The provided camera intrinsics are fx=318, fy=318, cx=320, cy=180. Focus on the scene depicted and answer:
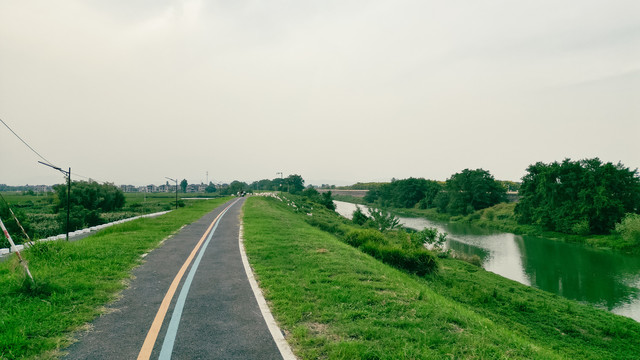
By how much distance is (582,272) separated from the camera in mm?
25891

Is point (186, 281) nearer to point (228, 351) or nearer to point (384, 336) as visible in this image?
point (228, 351)

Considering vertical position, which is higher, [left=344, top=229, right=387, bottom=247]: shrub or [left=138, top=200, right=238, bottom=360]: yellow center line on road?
[left=138, top=200, right=238, bottom=360]: yellow center line on road

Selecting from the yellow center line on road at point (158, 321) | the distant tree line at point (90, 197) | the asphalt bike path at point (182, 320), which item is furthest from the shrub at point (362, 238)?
the distant tree line at point (90, 197)

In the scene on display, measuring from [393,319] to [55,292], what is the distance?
594 centimetres

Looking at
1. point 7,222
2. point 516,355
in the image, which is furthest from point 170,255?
point 7,222

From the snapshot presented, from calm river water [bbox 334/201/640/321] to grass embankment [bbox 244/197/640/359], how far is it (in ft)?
26.0

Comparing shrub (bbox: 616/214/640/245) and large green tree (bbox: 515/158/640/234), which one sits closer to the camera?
shrub (bbox: 616/214/640/245)

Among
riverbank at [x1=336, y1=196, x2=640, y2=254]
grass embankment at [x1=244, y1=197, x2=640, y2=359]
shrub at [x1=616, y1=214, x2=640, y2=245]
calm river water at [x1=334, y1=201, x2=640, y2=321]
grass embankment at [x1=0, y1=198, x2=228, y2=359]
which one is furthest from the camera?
riverbank at [x1=336, y1=196, x2=640, y2=254]

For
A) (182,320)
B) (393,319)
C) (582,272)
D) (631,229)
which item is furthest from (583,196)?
(182,320)

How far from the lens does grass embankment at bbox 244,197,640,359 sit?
14.1 feet

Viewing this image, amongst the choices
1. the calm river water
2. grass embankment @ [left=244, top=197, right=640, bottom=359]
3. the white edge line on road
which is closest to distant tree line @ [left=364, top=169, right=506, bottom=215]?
the calm river water

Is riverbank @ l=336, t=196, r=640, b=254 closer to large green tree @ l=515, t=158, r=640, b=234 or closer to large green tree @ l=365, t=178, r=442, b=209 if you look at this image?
large green tree @ l=515, t=158, r=640, b=234

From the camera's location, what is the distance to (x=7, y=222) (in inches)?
1070

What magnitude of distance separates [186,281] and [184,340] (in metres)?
2.98
